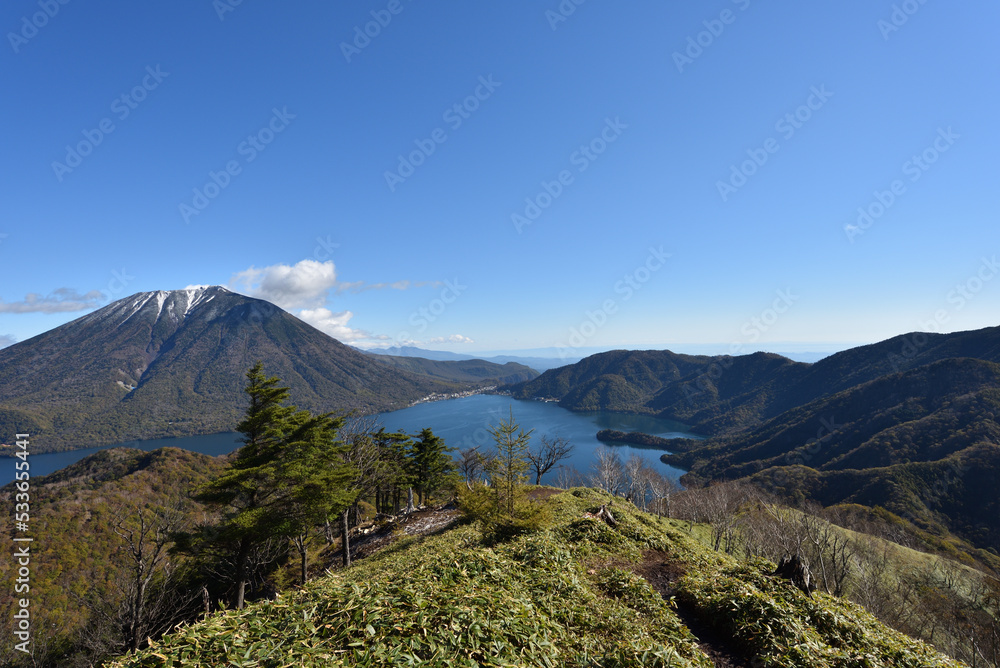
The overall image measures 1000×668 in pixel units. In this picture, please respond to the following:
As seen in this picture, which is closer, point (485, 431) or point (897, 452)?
point (897, 452)

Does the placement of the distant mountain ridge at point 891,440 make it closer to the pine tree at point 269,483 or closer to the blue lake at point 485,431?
the blue lake at point 485,431

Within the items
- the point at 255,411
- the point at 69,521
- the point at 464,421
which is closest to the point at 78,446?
the point at 464,421

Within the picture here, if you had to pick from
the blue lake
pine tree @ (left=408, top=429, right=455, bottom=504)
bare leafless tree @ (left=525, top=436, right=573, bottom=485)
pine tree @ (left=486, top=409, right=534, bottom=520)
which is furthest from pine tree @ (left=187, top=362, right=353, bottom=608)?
the blue lake

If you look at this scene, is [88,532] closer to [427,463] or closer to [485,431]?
[427,463]

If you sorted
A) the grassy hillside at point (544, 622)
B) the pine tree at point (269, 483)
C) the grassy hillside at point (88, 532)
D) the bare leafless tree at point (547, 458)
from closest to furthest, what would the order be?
1. the grassy hillside at point (544, 622)
2. the pine tree at point (269, 483)
3. the grassy hillside at point (88, 532)
4. the bare leafless tree at point (547, 458)

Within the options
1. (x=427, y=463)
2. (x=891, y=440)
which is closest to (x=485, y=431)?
(x=427, y=463)

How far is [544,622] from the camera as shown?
4535mm

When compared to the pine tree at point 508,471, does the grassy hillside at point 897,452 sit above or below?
below

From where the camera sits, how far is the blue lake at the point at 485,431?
364 feet

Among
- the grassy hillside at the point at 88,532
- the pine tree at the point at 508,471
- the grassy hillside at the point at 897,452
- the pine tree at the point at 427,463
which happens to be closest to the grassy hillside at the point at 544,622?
the pine tree at the point at 508,471

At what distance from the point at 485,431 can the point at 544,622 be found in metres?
125

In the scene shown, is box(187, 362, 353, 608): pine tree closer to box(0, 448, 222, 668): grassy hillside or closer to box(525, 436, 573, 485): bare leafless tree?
box(0, 448, 222, 668): grassy hillside

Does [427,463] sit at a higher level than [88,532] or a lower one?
higher

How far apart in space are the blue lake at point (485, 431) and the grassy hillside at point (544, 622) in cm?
8845
